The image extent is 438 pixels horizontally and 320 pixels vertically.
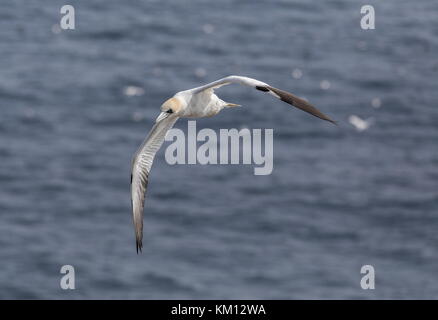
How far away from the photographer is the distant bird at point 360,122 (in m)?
107

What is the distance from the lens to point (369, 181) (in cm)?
10194

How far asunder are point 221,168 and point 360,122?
19962 millimetres

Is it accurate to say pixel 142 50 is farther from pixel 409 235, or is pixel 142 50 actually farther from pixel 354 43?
pixel 409 235

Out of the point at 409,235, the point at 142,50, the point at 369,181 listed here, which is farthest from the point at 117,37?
the point at 409,235

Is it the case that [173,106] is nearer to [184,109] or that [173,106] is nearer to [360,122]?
[184,109]

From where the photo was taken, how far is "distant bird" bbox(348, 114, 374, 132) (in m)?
107

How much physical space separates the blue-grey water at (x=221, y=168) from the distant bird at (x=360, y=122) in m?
0.58

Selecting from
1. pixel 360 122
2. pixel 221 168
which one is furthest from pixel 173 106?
pixel 360 122

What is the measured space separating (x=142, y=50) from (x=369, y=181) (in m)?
29.3

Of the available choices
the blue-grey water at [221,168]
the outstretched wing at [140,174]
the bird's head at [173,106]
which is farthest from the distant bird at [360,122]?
the bird's head at [173,106]

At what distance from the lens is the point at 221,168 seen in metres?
95.4
